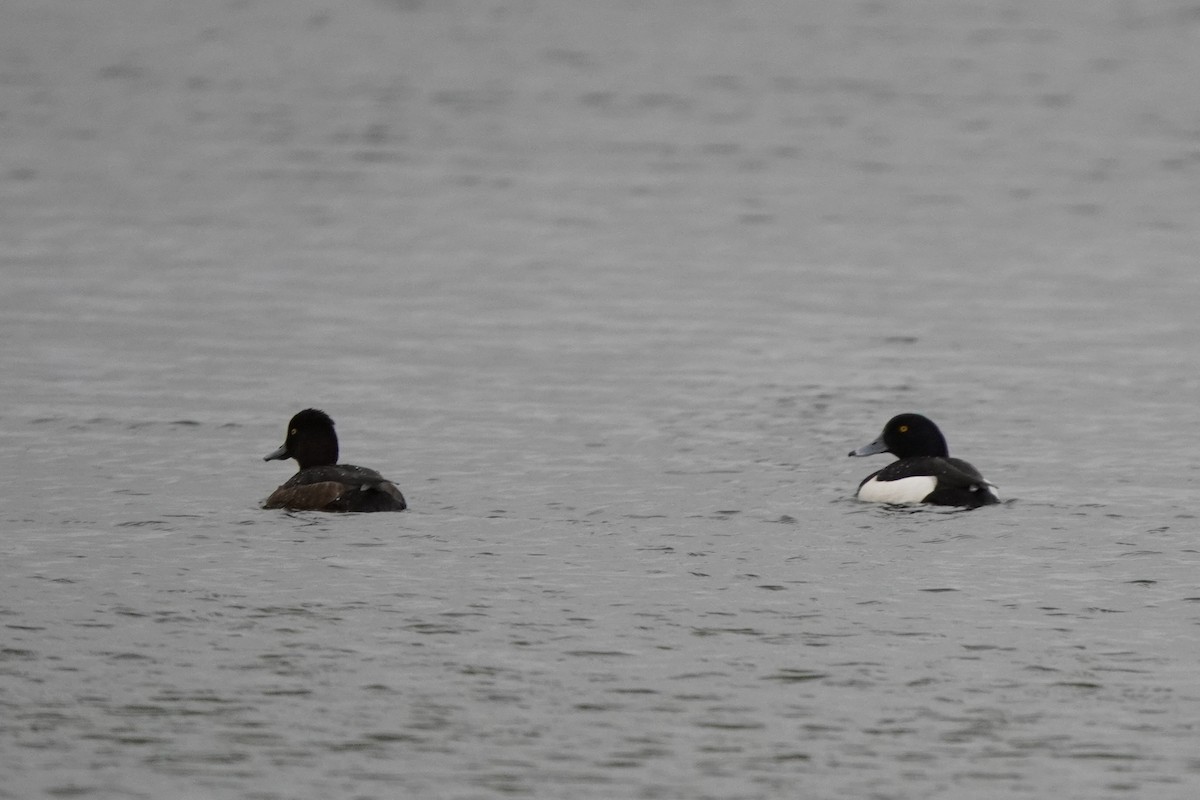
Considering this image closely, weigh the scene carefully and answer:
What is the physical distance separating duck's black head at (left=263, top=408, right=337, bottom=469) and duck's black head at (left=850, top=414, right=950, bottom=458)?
426 cm

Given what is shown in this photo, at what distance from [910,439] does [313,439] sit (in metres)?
4.81

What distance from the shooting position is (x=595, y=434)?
1792 cm

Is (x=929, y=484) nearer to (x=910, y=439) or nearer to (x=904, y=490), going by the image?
(x=904, y=490)

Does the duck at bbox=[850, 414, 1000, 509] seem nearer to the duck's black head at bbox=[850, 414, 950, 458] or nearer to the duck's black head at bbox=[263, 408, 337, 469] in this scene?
the duck's black head at bbox=[850, 414, 950, 458]

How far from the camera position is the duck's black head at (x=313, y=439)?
52.5 feet

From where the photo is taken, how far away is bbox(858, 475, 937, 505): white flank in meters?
15.5

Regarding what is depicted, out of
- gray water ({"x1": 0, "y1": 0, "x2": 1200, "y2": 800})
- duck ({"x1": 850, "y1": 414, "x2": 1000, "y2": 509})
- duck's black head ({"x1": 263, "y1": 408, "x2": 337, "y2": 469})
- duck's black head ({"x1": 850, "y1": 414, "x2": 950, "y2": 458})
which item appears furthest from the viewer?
duck's black head ({"x1": 850, "y1": 414, "x2": 950, "y2": 458})

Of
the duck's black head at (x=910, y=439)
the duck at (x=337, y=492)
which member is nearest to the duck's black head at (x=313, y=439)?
the duck at (x=337, y=492)

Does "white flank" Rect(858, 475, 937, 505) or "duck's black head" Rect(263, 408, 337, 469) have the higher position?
"duck's black head" Rect(263, 408, 337, 469)

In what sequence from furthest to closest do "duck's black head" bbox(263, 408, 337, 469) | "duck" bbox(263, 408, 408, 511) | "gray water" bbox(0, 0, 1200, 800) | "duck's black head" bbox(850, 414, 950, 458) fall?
"duck's black head" bbox(850, 414, 950, 458), "duck's black head" bbox(263, 408, 337, 469), "duck" bbox(263, 408, 408, 511), "gray water" bbox(0, 0, 1200, 800)

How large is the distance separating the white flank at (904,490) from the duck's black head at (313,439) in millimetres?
4188

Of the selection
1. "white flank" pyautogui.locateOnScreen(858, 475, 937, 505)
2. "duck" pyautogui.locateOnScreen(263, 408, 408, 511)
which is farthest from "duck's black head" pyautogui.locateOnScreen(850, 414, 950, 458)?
"duck" pyautogui.locateOnScreen(263, 408, 408, 511)

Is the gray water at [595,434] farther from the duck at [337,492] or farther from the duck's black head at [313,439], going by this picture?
the duck's black head at [313,439]

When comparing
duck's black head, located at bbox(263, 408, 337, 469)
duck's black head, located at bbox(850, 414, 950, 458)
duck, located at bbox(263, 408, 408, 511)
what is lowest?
duck's black head, located at bbox(850, 414, 950, 458)
